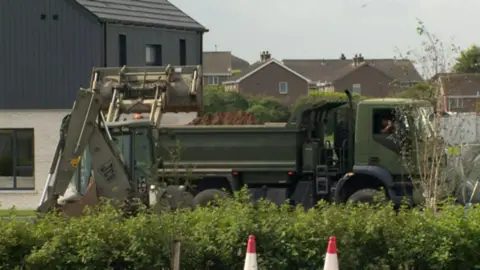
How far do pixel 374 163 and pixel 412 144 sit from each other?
1.84 m

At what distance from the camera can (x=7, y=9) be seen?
3250cm

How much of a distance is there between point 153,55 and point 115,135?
20.3m

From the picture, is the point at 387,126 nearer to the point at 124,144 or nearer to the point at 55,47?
the point at 124,144

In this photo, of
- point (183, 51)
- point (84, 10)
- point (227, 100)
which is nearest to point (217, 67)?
point (227, 100)

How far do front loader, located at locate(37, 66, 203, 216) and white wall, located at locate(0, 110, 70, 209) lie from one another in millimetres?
9700

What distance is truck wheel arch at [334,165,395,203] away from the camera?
19047 millimetres

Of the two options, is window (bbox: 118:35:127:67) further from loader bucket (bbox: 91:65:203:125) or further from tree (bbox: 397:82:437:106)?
tree (bbox: 397:82:437:106)

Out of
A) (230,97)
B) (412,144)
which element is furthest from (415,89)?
(230,97)

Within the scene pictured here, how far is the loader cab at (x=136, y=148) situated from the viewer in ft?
52.6

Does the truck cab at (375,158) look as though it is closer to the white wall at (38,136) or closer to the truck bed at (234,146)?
the truck bed at (234,146)

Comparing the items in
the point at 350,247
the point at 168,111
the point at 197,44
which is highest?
the point at 197,44

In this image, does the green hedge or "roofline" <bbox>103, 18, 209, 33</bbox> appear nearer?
the green hedge

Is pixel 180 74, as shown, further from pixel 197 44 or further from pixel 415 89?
pixel 197 44

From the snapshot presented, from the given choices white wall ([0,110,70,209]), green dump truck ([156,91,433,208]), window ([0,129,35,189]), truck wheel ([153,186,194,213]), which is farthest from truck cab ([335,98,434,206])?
window ([0,129,35,189])
